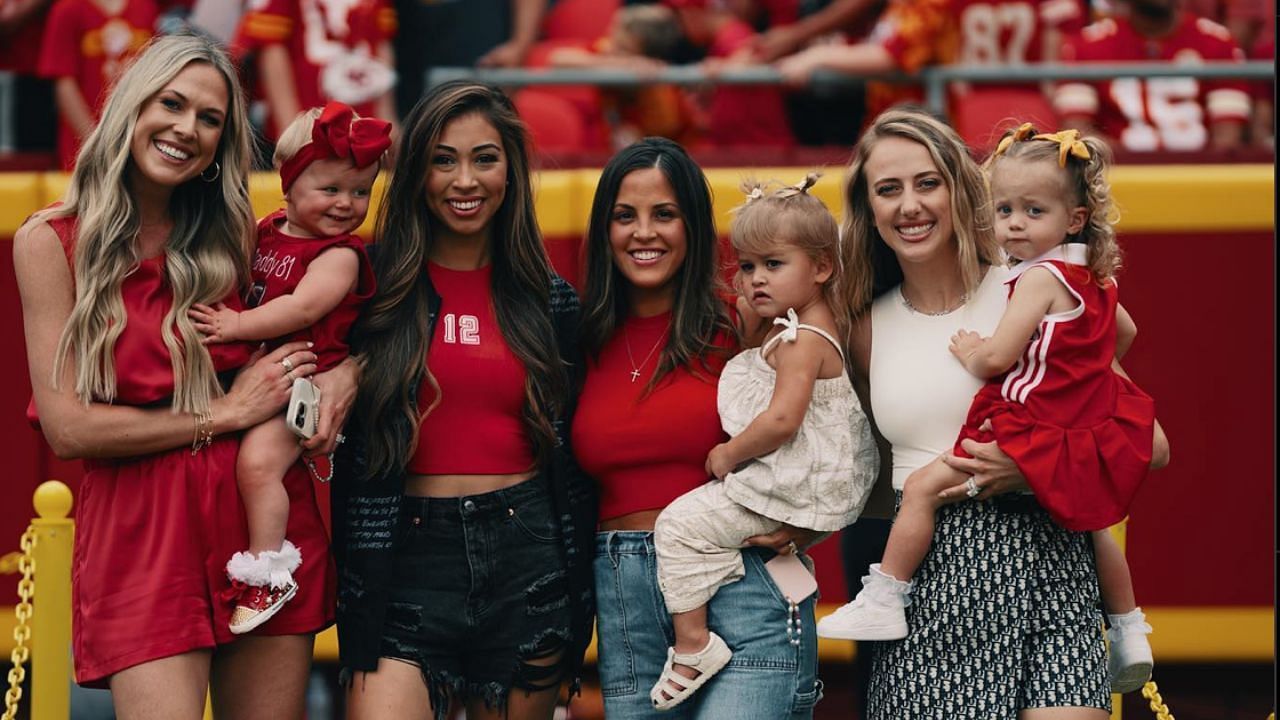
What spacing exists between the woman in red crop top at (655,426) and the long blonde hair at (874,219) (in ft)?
1.09

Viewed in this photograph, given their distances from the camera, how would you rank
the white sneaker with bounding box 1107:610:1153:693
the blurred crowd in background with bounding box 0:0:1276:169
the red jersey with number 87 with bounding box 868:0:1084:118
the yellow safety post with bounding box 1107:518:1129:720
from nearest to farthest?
1. the white sneaker with bounding box 1107:610:1153:693
2. the yellow safety post with bounding box 1107:518:1129:720
3. the red jersey with number 87 with bounding box 868:0:1084:118
4. the blurred crowd in background with bounding box 0:0:1276:169

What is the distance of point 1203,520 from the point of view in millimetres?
6426

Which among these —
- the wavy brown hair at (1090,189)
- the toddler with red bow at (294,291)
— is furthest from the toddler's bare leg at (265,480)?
the wavy brown hair at (1090,189)

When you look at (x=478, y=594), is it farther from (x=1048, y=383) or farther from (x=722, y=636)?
(x=1048, y=383)

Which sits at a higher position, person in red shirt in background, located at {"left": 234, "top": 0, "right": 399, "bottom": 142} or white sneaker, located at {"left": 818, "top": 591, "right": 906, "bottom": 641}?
person in red shirt in background, located at {"left": 234, "top": 0, "right": 399, "bottom": 142}

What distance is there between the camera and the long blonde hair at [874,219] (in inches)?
154

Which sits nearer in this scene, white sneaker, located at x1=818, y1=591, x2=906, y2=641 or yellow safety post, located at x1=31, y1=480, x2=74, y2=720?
white sneaker, located at x1=818, y1=591, x2=906, y2=641

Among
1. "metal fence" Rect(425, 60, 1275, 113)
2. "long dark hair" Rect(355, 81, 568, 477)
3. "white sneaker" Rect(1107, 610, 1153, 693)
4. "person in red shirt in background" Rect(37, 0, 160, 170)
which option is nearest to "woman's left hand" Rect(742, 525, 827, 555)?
"long dark hair" Rect(355, 81, 568, 477)

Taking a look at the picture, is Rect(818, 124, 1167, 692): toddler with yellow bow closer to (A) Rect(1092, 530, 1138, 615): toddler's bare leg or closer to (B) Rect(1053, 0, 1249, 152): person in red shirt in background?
(A) Rect(1092, 530, 1138, 615): toddler's bare leg

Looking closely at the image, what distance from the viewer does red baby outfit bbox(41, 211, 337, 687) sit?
377 cm

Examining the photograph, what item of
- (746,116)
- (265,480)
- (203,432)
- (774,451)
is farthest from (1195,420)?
(203,432)

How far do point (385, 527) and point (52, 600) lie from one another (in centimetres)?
106

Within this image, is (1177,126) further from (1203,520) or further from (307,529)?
(307,529)

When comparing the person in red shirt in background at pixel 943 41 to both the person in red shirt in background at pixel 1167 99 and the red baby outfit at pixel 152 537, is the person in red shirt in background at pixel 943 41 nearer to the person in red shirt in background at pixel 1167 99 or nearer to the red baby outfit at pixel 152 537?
the person in red shirt in background at pixel 1167 99
